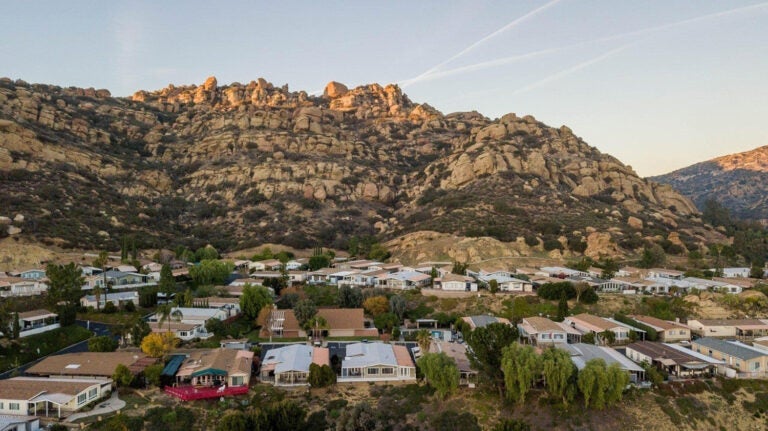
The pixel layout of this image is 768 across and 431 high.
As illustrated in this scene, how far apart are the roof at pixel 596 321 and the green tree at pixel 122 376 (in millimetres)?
42891

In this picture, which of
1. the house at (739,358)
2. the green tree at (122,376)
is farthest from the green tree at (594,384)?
the green tree at (122,376)

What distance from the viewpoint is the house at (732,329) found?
153ft

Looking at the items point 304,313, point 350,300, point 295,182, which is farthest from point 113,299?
point 295,182

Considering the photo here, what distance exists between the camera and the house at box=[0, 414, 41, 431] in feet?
92.5

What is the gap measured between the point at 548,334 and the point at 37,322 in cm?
5189

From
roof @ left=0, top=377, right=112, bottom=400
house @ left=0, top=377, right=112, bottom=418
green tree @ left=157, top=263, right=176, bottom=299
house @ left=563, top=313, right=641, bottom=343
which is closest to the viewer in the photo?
house @ left=0, top=377, right=112, bottom=418

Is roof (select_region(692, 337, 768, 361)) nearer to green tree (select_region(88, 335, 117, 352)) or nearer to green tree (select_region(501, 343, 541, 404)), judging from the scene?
green tree (select_region(501, 343, 541, 404))

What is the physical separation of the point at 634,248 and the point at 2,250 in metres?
105

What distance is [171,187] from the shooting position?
407 ft

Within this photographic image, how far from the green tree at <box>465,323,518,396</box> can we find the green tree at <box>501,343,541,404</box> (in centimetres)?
89

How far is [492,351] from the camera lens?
34.8 m

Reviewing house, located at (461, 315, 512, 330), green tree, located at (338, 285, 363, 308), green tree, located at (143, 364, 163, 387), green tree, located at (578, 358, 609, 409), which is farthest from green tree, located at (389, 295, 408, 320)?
green tree, located at (143, 364, 163, 387)

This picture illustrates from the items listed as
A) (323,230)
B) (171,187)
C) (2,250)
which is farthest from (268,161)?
(2,250)

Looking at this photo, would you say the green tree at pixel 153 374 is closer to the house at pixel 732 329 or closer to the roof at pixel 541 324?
the roof at pixel 541 324
